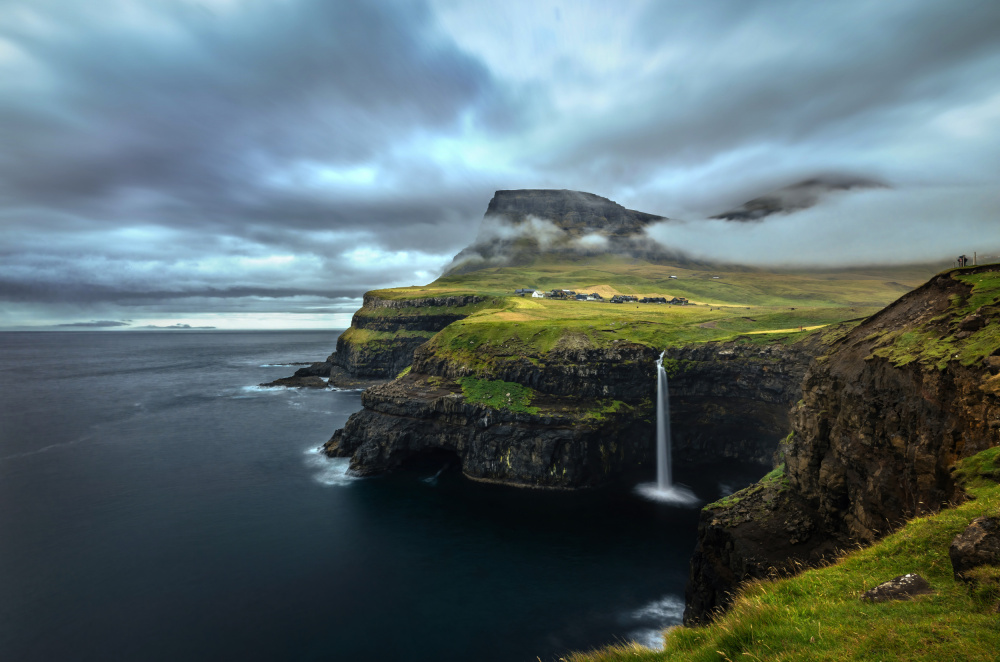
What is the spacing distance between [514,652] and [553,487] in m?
32.1

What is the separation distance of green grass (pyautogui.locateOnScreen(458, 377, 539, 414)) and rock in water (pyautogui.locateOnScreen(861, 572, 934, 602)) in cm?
5785

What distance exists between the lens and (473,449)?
70.0 metres

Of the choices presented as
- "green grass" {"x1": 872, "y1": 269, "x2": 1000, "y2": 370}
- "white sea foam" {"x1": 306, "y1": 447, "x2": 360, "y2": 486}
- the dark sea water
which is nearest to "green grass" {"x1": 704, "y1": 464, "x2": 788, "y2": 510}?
the dark sea water

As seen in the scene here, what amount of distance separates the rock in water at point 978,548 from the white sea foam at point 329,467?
68.2 m

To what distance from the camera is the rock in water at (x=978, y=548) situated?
33.3 ft

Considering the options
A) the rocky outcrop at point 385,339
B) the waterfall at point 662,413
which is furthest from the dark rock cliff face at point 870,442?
the rocky outcrop at point 385,339

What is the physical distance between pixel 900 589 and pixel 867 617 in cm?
165

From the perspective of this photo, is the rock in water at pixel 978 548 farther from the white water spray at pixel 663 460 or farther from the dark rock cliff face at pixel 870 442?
the white water spray at pixel 663 460

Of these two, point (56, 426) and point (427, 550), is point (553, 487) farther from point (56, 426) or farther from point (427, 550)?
point (56, 426)

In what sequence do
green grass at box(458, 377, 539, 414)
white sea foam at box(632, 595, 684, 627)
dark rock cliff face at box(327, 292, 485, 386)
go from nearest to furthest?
1. white sea foam at box(632, 595, 684, 627)
2. green grass at box(458, 377, 539, 414)
3. dark rock cliff face at box(327, 292, 485, 386)

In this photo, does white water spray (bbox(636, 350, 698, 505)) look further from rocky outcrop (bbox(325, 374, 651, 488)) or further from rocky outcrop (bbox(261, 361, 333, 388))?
rocky outcrop (bbox(261, 361, 333, 388))

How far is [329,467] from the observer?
239 ft

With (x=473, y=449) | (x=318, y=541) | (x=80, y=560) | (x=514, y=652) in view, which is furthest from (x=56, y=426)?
(x=514, y=652)

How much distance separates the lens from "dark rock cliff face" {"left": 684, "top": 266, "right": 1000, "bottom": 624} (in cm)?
1870
